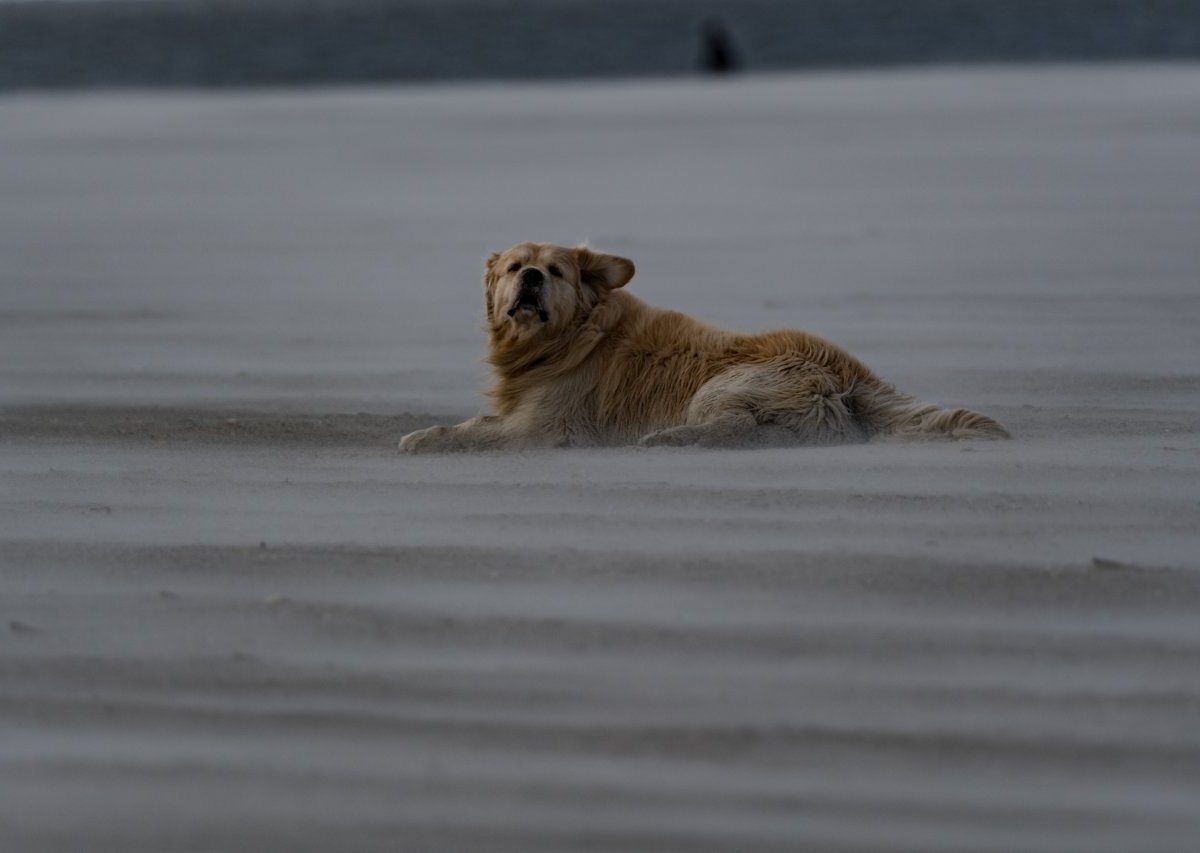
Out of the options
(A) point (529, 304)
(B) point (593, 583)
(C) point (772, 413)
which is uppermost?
(A) point (529, 304)

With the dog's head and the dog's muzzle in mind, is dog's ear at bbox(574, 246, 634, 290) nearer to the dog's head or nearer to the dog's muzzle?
the dog's head

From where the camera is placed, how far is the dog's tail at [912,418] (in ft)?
23.1

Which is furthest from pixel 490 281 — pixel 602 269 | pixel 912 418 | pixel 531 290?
pixel 912 418

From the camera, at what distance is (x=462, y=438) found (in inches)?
291

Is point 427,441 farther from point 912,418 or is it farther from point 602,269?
point 912,418

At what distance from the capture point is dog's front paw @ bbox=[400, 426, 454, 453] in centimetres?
730

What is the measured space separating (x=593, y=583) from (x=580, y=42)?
65.8 meters

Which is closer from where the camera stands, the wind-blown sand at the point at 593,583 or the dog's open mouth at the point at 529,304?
the wind-blown sand at the point at 593,583

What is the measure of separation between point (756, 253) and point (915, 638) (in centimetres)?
892

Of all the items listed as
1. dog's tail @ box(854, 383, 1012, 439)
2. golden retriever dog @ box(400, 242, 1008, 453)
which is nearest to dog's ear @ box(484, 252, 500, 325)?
golden retriever dog @ box(400, 242, 1008, 453)

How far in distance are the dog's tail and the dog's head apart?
1135mm

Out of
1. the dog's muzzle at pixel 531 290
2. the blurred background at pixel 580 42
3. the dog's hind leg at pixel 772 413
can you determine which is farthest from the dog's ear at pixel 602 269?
the blurred background at pixel 580 42

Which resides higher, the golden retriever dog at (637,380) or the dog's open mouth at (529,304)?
the dog's open mouth at (529,304)

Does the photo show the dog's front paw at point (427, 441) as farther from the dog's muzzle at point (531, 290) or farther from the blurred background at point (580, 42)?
the blurred background at point (580, 42)
